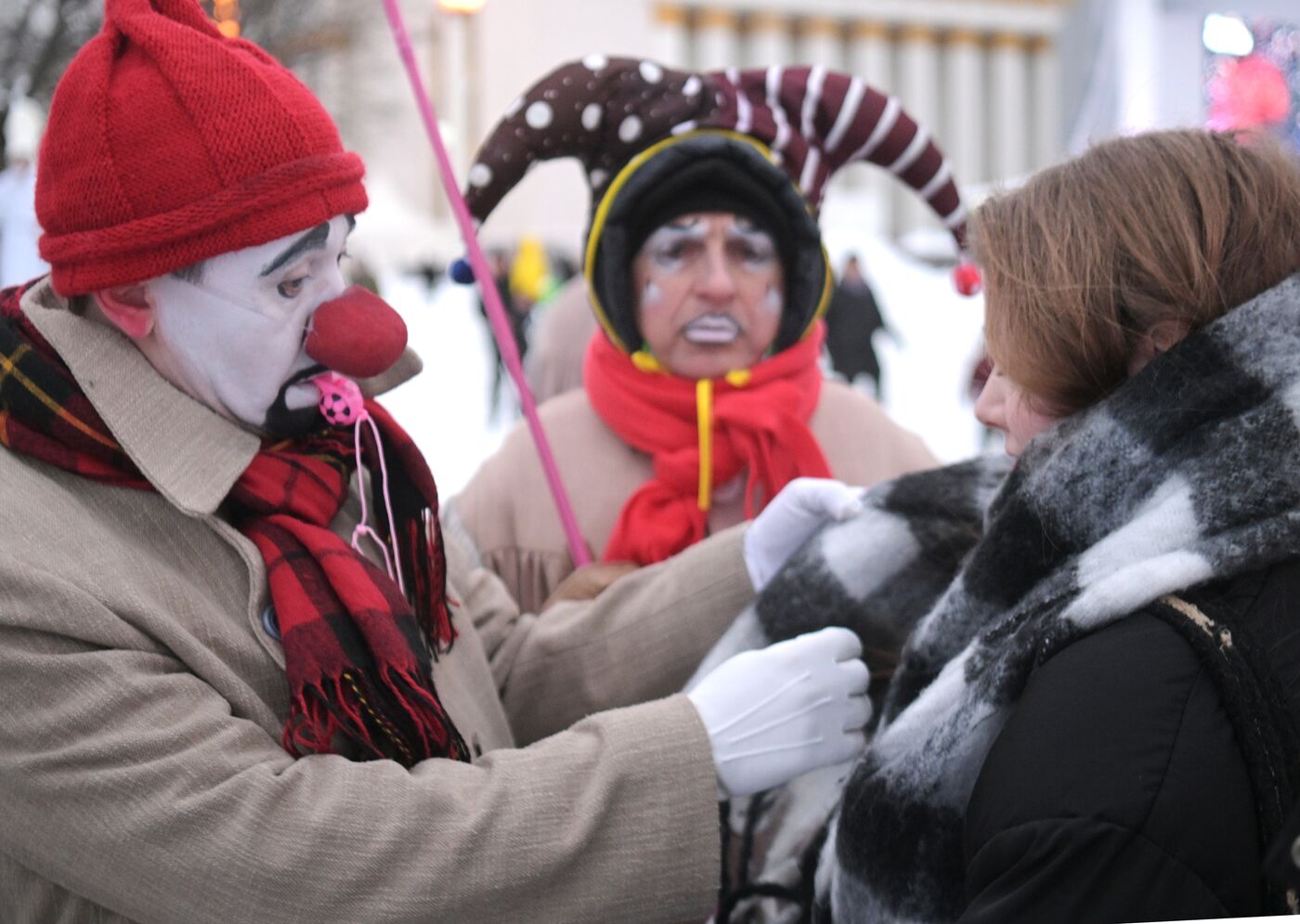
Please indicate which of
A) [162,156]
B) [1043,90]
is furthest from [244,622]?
[1043,90]

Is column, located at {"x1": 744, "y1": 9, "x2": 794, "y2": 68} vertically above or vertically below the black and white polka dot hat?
below

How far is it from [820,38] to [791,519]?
38.9m

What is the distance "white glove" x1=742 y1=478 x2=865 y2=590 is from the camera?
1.91m

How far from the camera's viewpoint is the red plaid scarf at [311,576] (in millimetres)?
1519

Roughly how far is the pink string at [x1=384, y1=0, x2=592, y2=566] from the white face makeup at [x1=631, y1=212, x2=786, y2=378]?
1.01ft

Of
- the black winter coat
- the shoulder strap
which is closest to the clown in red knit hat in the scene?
the black winter coat

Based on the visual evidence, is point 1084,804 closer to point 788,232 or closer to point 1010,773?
point 1010,773

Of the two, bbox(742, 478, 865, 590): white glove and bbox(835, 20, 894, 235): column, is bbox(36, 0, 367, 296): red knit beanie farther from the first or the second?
bbox(835, 20, 894, 235): column

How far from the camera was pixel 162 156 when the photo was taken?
1.53 m

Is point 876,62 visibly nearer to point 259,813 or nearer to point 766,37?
point 766,37

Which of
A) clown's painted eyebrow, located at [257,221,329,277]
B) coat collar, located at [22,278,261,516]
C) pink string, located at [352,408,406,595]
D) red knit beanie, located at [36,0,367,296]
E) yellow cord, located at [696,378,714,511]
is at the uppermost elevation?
red knit beanie, located at [36,0,367,296]

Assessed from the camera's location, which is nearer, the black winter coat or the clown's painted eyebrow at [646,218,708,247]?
the black winter coat

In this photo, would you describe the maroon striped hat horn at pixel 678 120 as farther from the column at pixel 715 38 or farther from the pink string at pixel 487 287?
the column at pixel 715 38

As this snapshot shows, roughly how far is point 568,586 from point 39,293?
0.98 m
